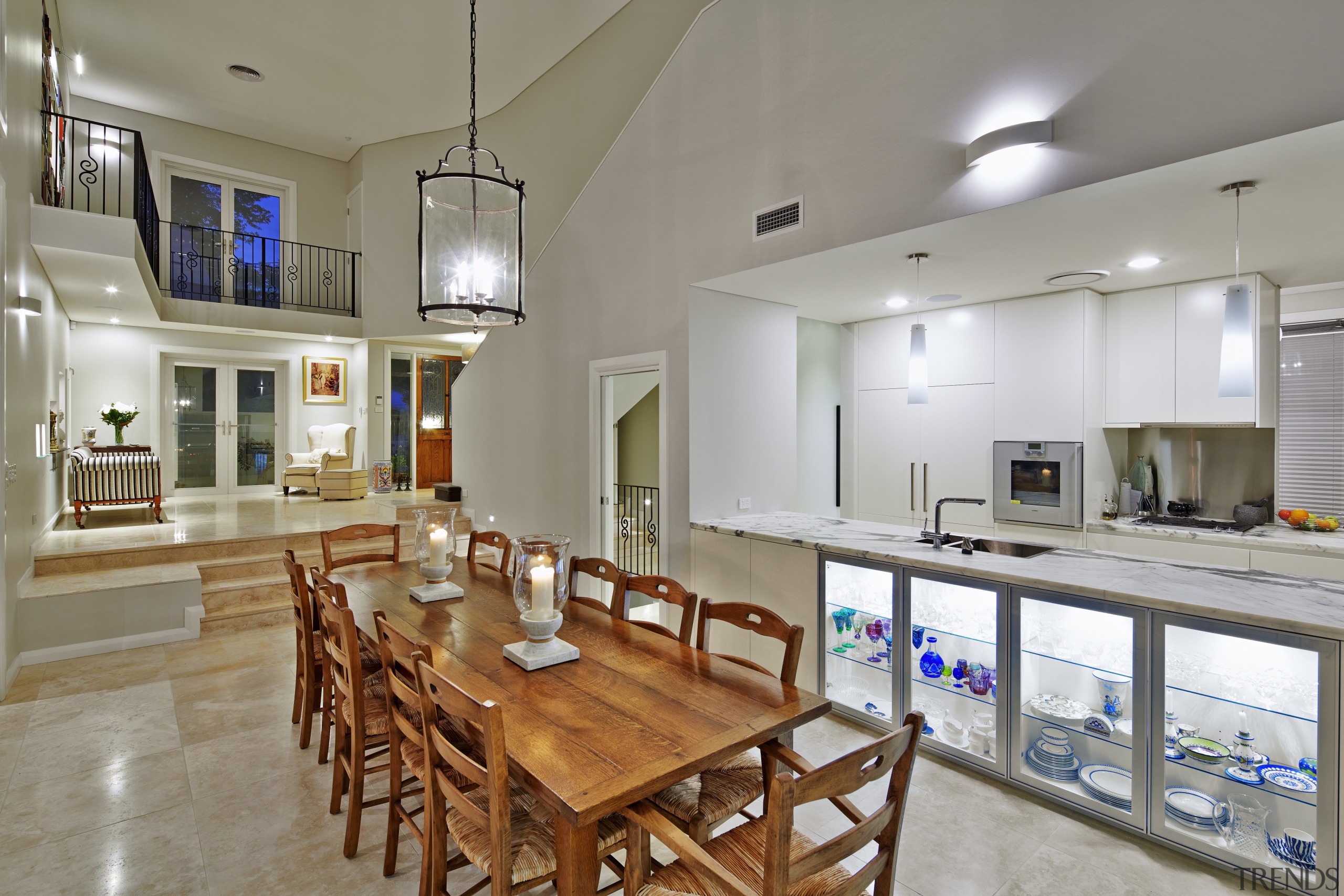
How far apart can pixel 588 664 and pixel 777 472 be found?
2.66m

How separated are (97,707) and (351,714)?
2336 millimetres

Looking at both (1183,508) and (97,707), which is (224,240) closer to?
(97,707)

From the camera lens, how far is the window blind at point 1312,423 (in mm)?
4180

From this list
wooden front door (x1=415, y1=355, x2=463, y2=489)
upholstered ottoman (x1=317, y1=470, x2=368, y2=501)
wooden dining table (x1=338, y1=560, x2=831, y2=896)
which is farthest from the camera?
wooden front door (x1=415, y1=355, x2=463, y2=489)

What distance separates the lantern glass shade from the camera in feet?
8.86

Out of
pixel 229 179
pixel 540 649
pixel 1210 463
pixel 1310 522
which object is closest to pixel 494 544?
pixel 540 649

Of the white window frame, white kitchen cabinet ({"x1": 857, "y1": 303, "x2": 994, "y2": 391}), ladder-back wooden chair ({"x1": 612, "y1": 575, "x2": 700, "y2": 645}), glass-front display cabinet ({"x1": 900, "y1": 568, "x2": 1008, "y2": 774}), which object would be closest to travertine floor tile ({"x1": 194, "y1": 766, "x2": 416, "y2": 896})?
ladder-back wooden chair ({"x1": 612, "y1": 575, "x2": 700, "y2": 645})

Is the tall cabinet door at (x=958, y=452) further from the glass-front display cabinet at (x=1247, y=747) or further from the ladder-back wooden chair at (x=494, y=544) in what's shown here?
the ladder-back wooden chair at (x=494, y=544)

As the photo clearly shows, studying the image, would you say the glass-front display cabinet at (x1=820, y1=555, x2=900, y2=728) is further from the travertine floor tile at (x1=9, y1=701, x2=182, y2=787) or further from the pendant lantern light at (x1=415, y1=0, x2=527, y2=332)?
the travertine floor tile at (x1=9, y1=701, x2=182, y2=787)

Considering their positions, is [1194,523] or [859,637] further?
[1194,523]

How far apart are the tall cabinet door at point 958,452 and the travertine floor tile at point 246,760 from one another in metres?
3.91

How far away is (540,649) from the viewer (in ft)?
6.79

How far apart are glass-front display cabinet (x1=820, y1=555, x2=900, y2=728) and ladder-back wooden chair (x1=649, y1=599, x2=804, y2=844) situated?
1199 millimetres

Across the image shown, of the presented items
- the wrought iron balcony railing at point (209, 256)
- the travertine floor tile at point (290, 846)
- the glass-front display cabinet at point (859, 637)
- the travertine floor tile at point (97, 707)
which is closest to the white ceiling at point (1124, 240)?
the glass-front display cabinet at point (859, 637)
